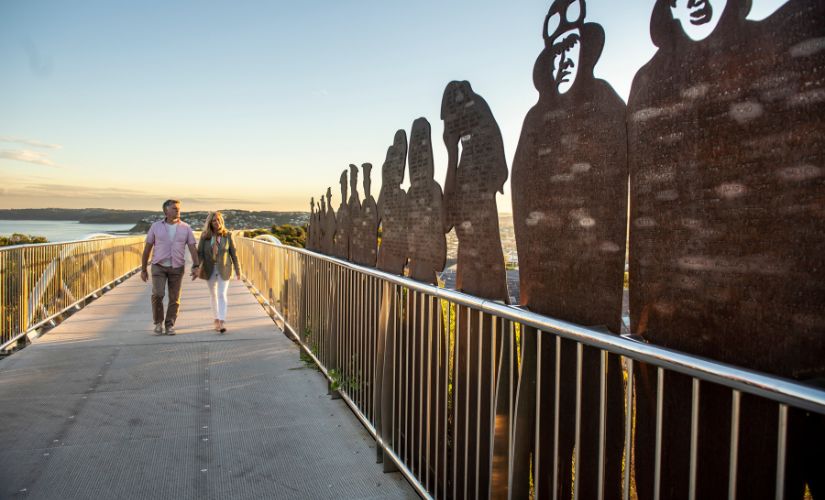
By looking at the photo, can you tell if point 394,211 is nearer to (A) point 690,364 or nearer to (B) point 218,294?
(A) point 690,364

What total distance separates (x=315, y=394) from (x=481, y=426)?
2788 millimetres

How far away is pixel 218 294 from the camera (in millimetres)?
7918

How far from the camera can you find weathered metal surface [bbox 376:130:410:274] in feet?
15.4

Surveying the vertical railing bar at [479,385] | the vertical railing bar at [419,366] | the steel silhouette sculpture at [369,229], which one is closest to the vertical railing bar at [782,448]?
the vertical railing bar at [479,385]

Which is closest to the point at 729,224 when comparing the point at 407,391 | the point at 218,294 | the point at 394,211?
the point at 407,391

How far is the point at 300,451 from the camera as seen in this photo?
3.82m

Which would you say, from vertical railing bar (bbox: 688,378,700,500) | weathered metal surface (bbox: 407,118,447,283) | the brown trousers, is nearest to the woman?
the brown trousers

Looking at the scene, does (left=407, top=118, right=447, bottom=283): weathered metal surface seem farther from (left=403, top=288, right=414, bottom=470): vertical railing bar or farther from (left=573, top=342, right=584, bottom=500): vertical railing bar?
(left=573, top=342, right=584, bottom=500): vertical railing bar

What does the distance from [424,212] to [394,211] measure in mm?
728

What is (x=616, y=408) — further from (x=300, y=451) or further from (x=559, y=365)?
(x=300, y=451)

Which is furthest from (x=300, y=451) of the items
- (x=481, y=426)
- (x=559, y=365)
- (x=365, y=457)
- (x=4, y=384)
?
(x=4, y=384)

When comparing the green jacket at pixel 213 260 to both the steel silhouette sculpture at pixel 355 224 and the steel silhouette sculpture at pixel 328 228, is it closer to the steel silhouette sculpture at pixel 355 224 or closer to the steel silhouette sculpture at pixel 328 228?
the steel silhouette sculpture at pixel 328 228

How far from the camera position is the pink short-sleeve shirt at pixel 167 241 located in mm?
7641

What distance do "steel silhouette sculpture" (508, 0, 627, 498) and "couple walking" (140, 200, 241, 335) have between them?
19.2 feet
